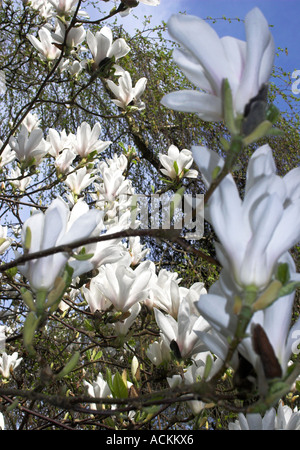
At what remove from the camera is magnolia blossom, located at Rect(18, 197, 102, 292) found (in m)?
0.41

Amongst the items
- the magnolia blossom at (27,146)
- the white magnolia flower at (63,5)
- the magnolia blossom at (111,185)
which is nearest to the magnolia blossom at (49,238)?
the magnolia blossom at (27,146)

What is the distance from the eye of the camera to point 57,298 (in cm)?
40

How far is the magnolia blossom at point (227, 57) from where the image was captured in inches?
13.8

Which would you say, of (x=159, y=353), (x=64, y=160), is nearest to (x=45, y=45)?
(x=64, y=160)

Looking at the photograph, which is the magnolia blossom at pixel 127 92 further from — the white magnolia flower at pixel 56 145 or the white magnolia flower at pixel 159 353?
the white magnolia flower at pixel 159 353

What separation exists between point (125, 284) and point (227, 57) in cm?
49

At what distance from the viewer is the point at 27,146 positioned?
1.11 metres

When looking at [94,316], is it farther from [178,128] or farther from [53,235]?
[178,128]

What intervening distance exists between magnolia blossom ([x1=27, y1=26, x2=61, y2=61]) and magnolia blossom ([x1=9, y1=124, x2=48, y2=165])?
0.31m

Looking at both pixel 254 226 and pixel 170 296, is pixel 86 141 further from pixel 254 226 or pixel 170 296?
pixel 254 226

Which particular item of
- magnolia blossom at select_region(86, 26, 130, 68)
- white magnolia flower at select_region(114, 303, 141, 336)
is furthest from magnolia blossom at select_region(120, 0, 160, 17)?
white magnolia flower at select_region(114, 303, 141, 336)

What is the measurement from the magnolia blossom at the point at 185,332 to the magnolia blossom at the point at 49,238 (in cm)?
31
